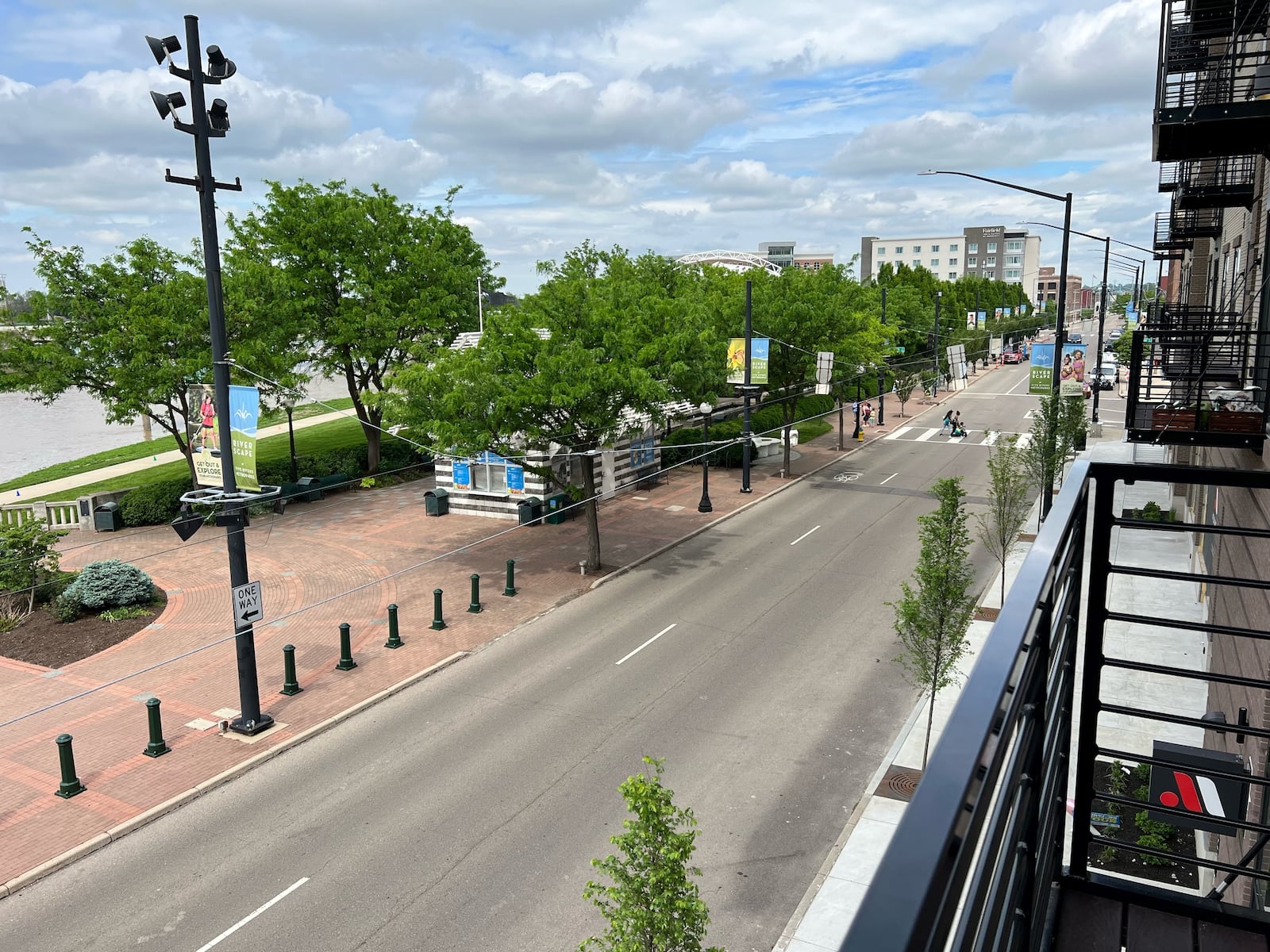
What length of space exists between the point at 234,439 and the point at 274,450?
99.6 ft

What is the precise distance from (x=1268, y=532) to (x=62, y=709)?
63.6 feet

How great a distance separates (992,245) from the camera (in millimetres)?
175125

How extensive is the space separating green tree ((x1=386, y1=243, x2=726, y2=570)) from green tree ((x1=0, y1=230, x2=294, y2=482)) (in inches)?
353

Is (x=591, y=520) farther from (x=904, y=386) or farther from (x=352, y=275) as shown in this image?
(x=904, y=386)

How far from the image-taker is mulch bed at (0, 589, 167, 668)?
65.0 ft

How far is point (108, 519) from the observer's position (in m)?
30.4

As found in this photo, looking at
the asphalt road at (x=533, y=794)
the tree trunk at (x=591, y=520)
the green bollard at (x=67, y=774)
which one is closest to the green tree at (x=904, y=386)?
the asphalt road at (x=533, y=794)

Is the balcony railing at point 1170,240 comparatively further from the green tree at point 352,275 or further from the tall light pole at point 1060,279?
the green tree at point 352,275

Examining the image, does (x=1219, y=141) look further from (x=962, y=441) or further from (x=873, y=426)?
(x=873, y=426)

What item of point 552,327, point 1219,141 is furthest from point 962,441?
point 1219,141

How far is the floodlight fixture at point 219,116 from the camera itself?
14.5 metres

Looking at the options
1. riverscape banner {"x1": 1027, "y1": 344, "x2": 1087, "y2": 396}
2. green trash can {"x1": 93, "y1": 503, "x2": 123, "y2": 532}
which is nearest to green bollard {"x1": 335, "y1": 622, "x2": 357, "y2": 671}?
green trash can {"x1": 93, "y1": 503, "x2": 123, "y2": 532}

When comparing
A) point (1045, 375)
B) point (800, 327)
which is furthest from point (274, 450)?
point (1045, 375)

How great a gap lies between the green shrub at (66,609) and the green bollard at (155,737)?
26.6ft
